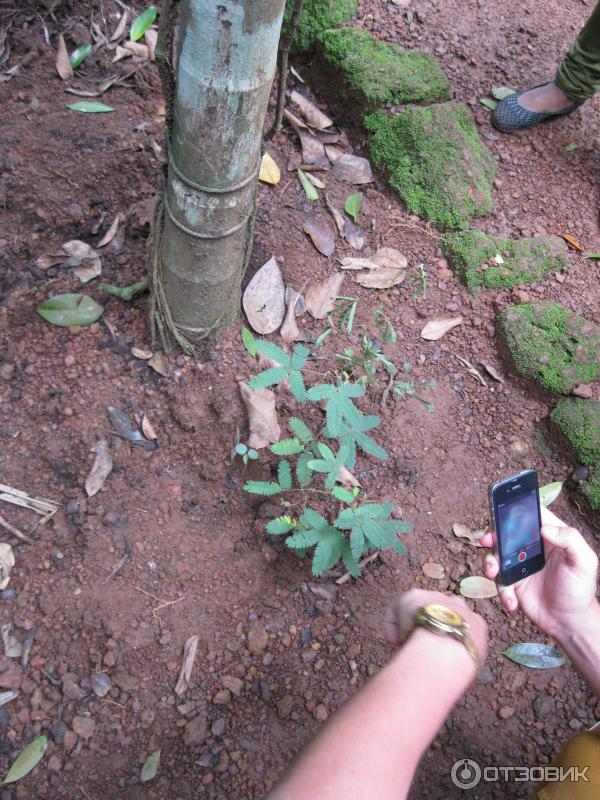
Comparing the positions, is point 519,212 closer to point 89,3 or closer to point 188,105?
point 188,105

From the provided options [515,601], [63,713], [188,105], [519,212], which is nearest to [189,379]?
[188,105]

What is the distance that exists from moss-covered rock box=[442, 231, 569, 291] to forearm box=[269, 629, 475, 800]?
1.78 meters

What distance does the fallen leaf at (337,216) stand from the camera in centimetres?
274

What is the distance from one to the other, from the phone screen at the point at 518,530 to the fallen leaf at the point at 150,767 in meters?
1.14

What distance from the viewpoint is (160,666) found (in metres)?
1.95

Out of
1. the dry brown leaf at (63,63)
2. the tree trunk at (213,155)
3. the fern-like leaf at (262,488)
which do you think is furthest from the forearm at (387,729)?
the dry brown leaf at (63,63)

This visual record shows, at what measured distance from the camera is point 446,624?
4.75ft

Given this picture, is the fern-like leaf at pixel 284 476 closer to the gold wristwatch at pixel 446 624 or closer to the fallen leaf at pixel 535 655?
the gold wristwatch at pixel 446 624

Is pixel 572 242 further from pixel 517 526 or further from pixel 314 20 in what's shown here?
pixel 517 526

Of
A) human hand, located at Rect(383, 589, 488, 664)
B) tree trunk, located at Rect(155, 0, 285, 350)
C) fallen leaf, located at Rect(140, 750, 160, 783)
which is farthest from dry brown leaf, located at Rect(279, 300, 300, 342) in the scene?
fallen leaf, located at Rect(140, 750, 160, 783)

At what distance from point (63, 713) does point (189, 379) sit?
1.11m

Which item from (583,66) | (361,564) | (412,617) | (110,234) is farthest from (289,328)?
(583,66)

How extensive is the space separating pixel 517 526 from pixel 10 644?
1.54 metres

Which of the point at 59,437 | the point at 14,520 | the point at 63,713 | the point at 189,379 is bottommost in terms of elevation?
the point at 63,713
